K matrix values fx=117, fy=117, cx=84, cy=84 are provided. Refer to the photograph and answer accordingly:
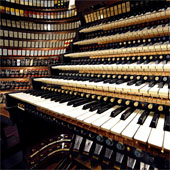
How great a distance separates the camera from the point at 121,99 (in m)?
1.35

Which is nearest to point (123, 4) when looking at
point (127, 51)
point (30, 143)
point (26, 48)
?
point (127, 51)

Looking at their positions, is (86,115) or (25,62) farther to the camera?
(25,62)

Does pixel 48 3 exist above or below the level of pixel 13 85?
above

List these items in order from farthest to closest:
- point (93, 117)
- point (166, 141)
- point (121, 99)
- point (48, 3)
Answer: point (48, 3), point (121, 99), point (93, 117), point (166, 141)

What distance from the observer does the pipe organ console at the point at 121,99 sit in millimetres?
842

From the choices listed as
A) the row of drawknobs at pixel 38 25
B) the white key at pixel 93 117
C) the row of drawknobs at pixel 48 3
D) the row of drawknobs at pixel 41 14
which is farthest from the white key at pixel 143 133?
the row of drawknobs at pixel 48 3

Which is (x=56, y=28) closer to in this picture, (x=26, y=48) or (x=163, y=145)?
A: (x=26, y=48)

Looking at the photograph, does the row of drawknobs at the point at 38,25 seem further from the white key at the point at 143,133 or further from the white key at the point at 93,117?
the white key at the point at 143,133

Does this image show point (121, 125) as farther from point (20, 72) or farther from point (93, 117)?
point (20, 72)

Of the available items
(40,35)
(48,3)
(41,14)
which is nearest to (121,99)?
(40,35)

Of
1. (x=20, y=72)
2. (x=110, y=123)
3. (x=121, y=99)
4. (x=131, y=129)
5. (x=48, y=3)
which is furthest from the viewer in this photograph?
(x=48, y=3)

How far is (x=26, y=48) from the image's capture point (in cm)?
516

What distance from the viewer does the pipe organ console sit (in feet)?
2.76

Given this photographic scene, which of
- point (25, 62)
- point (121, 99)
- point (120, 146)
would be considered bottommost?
point (120, 146)
